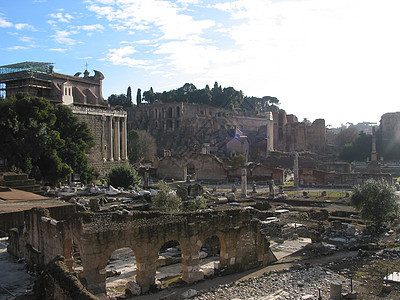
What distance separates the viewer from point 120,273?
15.5 meters

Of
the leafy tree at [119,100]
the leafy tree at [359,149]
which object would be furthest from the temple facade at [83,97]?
the leafy tree at [359,149]

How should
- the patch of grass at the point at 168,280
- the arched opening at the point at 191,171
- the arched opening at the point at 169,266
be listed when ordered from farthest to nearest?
the arched opening at the point at 191,171
the arched opening at the point at 169,266
the patch of grass at the point at 168,280

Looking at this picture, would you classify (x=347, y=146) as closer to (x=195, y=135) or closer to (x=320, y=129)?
(x=320, y=129)

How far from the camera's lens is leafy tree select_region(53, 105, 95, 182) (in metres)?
37.2

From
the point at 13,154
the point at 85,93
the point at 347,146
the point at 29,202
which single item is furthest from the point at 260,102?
the point at 29,202

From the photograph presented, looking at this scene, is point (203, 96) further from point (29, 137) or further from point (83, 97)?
point (29, 137)

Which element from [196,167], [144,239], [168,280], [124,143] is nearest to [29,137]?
[168,280]

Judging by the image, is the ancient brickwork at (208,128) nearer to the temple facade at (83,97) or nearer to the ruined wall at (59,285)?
the temple facade at (83,97)

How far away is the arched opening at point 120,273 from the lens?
13380 mm

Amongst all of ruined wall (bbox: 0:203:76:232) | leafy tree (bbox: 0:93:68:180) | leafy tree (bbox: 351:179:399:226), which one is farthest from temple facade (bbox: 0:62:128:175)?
leafy tree (bbox: 351:179:399:226)

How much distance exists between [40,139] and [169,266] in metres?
20.5

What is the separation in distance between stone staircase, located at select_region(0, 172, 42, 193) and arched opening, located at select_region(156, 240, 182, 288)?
44.3 ft

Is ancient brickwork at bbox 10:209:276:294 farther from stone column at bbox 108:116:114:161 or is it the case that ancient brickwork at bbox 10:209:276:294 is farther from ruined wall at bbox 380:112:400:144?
ruined wall at bbox 380:112:400:144

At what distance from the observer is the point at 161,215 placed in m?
14.5
